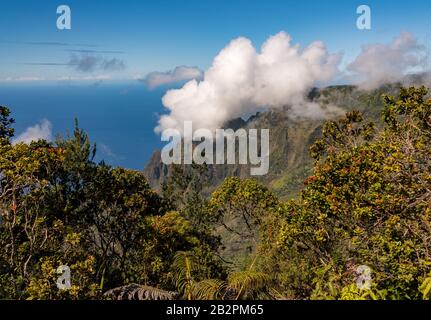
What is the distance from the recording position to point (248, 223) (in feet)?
98.1

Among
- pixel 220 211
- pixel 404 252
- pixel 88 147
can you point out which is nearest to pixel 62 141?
pixel 88 147

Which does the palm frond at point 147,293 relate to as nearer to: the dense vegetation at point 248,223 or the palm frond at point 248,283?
the dense vegetation at point 248,223

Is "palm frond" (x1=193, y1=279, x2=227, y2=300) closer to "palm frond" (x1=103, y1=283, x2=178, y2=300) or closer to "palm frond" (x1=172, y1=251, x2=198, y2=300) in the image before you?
"palm frond" (x1=172, y1=251, x2=198, y2=300)

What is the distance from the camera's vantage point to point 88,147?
23.5 meters

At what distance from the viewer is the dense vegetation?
911 centimetres

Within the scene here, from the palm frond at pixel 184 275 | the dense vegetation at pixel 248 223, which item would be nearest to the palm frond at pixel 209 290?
the dense vegetation at pixel 248 223

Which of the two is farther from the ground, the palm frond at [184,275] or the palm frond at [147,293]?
the palm frond at [184,275]

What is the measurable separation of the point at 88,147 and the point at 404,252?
59.8ft

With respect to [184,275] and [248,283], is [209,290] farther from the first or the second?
→ [184,275]

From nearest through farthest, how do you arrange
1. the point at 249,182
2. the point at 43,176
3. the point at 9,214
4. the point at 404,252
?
1. the point at 404,252
2. the point at 9,214
3. the point at 43,176
4. the point at 249,182

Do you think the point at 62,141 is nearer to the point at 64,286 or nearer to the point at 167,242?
the point at 167,242

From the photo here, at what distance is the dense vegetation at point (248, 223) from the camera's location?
9.11 metres

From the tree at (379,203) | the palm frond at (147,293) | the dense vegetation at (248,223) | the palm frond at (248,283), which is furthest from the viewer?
the tree at (379,203)

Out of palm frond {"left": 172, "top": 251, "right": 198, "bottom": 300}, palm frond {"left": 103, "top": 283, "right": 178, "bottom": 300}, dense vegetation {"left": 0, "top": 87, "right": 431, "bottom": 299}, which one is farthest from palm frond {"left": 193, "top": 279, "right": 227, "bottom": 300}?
palm frond {"left": 103, "top": 283, "right": 178, "bottom": 300}
